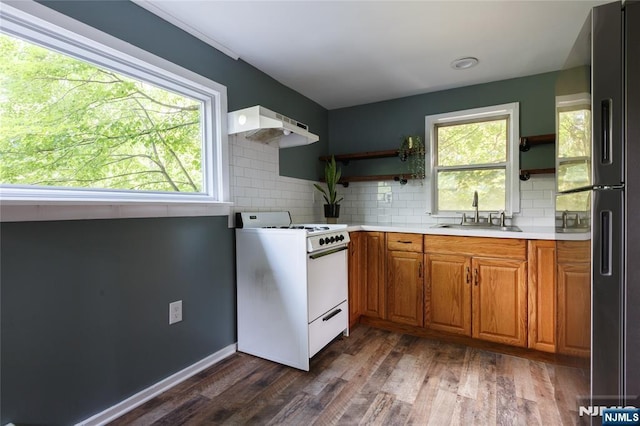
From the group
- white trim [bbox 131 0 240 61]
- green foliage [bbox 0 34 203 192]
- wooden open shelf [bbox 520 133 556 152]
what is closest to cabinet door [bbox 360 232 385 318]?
wooden open shelf [bbox 520 133 556 152]

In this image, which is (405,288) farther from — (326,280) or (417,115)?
(417,115)

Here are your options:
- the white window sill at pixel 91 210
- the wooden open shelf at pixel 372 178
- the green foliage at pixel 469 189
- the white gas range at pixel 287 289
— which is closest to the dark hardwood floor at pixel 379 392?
the white gas range at pixel 287 289

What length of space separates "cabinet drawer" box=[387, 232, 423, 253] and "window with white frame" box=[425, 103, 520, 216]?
696 mm

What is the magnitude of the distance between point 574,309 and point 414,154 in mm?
2051

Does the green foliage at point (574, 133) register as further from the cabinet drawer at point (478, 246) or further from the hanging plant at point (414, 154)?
the hanging plant at point (414, 154)

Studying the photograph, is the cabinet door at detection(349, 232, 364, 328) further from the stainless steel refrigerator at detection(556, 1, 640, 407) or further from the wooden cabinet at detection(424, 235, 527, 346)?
the stainless steel refrigerator at detection(556, 1, 640, 407)

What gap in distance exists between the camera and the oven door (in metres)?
2.03

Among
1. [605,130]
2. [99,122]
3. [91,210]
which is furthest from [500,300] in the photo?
[99,122]

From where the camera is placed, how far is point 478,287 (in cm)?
226

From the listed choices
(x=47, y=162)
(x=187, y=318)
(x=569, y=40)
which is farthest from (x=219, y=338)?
(x=569, y=40)

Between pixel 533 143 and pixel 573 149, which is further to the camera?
pixel 533 143

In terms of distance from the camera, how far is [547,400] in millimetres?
1680

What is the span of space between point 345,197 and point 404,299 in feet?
4.69

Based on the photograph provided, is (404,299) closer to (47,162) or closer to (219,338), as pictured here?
(219,338)
